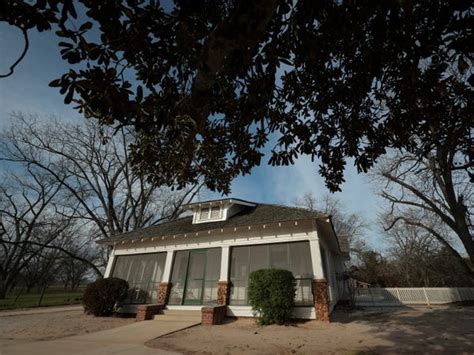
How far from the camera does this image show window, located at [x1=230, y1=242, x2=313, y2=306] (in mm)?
9914

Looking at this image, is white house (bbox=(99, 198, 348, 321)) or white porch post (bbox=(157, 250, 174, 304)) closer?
white house (bbox=(99, 198, 348, 321))

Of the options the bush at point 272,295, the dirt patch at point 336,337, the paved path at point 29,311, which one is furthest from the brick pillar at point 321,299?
the paved path at point 29,311

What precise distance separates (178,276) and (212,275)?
173 centimetres

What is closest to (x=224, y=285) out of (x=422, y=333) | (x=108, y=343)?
(x=108, y=343)

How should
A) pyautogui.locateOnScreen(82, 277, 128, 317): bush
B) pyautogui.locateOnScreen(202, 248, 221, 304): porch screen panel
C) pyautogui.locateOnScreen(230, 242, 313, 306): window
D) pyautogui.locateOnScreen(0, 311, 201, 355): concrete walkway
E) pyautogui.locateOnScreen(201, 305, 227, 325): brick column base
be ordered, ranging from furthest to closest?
1. pyautogui.locateOnScreen(202, 248, 221, 304): porch screen panel
2. pyautogui.locateOnScreen(82, 277, 128, 317): bush
3. pyautogui.locateOnScreen(230, 242, 313, 306): window
4. pyautogui.locateOnScreen(201, 305, 227, 325): brick column base
5. pyautogui.locateOnScreen(0, 311, 201, 355): concrete walkway

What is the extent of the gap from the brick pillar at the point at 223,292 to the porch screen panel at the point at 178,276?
2164mm

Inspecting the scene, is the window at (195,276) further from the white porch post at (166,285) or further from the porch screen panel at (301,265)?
the porch screen panel at (301,265)

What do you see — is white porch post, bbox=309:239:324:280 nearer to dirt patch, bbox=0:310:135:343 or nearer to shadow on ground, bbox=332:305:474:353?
shadow on ground, bbox=332:305:474:353

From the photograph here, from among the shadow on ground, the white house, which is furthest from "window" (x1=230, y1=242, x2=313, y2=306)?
the shadow on ground

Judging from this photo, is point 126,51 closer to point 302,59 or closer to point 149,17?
point 149,17

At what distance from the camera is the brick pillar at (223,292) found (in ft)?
33.6

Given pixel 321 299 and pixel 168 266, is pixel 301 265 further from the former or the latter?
pixel 168 266

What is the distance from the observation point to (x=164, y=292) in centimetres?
1167

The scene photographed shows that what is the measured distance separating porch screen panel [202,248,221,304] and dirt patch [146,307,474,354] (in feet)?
10.1
